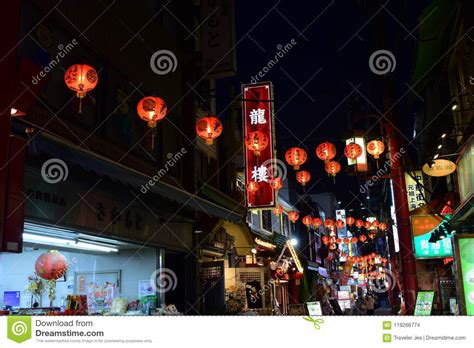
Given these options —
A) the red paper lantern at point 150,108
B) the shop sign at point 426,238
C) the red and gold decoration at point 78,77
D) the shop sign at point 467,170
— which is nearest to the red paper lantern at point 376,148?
the shop sign at point 426,238

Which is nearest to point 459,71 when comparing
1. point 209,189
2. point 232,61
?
point 232,61

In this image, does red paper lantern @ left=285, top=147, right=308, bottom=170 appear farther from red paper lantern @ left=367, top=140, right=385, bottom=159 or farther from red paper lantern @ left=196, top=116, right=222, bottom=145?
red paper lantern @ left=196, top=116, right=222, bottom=145

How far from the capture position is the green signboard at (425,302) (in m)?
9.84

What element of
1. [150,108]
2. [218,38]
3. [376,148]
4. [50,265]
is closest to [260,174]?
[376,148]

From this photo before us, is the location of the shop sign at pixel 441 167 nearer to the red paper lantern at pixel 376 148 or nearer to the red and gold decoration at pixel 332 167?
the red paper lantern at pixel 376 148

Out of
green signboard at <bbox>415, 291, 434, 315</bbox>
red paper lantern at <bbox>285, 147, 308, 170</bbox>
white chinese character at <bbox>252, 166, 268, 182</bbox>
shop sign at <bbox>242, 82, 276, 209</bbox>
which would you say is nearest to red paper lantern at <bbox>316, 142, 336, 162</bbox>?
red paper lantern at <bbox>285, 147, 308, 170</bbox>

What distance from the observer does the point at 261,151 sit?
1809cm

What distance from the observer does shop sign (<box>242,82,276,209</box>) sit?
17859mm

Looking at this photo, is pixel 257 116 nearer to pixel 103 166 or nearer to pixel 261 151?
pixel 261 151

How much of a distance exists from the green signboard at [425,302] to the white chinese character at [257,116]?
9.51m

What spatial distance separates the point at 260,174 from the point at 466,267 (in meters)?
9.70

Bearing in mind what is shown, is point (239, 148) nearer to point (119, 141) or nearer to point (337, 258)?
point (119, 141)

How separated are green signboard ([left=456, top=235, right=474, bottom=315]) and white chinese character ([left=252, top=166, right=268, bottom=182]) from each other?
30.7 ft

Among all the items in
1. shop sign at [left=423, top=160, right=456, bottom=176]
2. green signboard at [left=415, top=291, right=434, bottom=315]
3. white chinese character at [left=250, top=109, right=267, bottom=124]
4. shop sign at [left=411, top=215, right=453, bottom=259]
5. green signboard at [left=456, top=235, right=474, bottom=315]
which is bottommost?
green signboard at [left=415, top=291, right=434, bottom=315]
